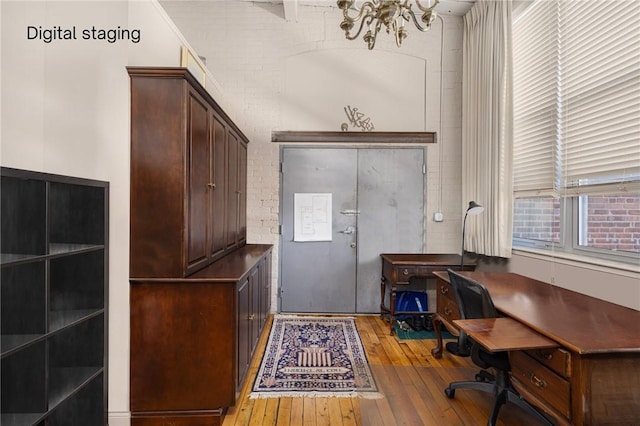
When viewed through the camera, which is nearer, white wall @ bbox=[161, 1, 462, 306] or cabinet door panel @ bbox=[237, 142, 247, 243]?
cabinet door panel @ bbox=[237, 142, 247, 243]

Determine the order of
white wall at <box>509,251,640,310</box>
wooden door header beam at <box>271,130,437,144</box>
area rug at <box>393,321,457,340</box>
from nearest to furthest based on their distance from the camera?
white wall at <box>509,251,640,310</box> < area rug at <box>393,321,457,340</box> < wooden door header beam at <box>271,130,437,144</box>

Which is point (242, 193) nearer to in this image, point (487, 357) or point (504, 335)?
point (487, 357)

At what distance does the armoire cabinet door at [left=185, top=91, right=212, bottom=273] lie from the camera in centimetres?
203

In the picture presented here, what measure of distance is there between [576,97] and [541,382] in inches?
83.1

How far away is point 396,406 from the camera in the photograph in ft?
7.35

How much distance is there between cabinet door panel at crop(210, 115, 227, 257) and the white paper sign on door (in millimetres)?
1257

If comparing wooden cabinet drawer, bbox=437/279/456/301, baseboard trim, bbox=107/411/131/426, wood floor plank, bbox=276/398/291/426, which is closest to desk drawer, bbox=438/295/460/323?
wooden cabinet drawer, bbox=437/279/456/301

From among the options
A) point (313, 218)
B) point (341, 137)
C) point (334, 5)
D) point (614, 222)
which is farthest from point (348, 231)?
point (334, 5)

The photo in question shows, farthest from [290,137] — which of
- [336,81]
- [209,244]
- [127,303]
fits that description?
[127,303]

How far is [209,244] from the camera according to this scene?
8.00 feet

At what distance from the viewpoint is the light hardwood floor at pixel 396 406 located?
2.08 metres

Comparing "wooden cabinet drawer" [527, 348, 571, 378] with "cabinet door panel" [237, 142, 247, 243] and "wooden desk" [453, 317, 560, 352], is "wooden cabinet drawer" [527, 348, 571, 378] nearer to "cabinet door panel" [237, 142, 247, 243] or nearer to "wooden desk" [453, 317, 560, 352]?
"wooden desk" [453, 317, 560, 352]

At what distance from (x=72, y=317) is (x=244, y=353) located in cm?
103

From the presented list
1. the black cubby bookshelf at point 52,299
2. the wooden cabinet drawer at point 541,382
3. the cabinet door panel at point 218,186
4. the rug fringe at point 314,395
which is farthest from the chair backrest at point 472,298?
the black cubby bookshelf at point 52,299
